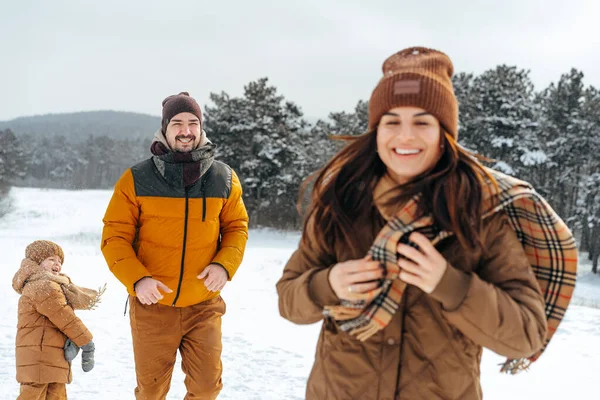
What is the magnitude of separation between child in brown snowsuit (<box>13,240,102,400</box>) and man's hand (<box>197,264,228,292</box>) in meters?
1.01

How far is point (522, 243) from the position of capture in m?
1.57

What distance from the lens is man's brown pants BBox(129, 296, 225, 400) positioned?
3.24 m

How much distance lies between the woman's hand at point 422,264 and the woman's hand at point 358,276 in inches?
3.4

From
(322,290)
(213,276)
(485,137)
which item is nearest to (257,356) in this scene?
(213,276)

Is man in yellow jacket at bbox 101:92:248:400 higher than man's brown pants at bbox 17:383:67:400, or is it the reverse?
man in yellow jacket at bbox 101:92:248:400

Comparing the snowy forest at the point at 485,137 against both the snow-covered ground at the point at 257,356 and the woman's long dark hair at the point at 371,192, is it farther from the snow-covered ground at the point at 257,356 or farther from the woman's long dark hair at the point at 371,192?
the woman's long dark hair at the point at 371,192

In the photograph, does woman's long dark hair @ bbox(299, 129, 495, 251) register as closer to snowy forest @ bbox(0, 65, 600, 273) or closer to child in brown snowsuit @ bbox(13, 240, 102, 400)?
child in brown snowsuit @ bbox(13, 240, 102, 400)

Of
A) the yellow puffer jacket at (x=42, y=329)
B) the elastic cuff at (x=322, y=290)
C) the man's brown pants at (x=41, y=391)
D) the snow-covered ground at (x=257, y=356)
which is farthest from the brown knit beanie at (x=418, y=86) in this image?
the snow-covered ground at (x=257, y=356)

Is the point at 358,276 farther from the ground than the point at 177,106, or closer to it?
closer to it

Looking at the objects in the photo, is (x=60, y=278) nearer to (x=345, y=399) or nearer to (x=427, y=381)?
(x=345, y=399)

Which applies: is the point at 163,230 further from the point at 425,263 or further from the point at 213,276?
the point at 425,263

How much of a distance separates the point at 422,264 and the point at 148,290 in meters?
2.19

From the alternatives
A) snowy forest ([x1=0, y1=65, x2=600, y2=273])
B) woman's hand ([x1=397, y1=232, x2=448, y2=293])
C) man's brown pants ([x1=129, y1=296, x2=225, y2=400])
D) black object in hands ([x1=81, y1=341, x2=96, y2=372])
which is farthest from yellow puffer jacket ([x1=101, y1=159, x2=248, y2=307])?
snowy forest ([x1=0, y1=65, x2=600, y2=273])

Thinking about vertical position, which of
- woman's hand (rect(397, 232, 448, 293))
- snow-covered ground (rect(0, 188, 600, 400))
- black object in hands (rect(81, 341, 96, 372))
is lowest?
snow-covered ground (rect(0, 188, 600, 400))
